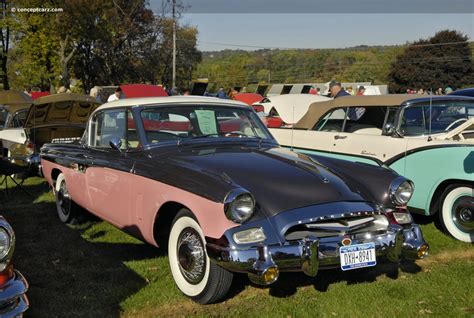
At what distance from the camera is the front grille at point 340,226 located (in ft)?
12.2

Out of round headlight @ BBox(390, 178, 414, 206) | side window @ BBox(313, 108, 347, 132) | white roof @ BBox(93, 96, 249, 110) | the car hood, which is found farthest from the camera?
side window @ BBox(313, 108, 347, 132)

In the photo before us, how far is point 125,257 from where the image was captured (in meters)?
5.14

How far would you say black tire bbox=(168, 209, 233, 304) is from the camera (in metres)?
3.80

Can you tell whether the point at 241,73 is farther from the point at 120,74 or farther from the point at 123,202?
the point at 123,202

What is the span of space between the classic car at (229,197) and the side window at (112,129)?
0.06 ft

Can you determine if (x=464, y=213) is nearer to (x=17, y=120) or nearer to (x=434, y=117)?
(x=434, y=117)

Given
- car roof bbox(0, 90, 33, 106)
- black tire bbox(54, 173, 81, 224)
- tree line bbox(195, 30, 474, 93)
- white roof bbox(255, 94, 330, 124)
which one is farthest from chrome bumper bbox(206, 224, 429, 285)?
tree line bbox(195, 30, 474, 93)

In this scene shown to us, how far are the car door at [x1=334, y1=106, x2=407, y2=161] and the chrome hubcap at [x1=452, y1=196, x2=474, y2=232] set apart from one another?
0.91 m

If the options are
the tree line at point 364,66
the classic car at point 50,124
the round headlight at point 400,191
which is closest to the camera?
the round headlight at point 400,191

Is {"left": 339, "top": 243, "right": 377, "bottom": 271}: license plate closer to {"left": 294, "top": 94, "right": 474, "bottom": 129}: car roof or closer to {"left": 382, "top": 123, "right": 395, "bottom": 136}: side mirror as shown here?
{"left": 382, "top": 123, "right": 395, "bottom": 136}: side mirror

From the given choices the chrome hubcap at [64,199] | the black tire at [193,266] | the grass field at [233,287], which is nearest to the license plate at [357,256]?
the grass field at [233,287]

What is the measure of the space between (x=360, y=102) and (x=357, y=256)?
12.6 feet

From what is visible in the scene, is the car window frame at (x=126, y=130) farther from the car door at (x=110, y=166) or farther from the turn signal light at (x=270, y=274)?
the turn signal light at (x=270, y=274)

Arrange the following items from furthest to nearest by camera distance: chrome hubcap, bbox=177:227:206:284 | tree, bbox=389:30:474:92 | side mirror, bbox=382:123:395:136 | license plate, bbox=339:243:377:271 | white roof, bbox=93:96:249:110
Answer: tree, bbox=389:30:474:92, side mirror, bbox=382:123:395:136, white roof, bbox=93:96:249:110, chrome hubcap, bbox=177:227:206:284, license plate, bbox=339:243:377:271
